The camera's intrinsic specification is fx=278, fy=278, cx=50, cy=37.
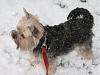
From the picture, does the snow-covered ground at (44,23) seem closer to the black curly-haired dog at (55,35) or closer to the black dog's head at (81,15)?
the black curly-haired dog at (55,35)

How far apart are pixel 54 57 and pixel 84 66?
88 centimetres

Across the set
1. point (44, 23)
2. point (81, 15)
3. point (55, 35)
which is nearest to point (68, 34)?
point (55, 35)

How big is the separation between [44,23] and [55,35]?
1755 mm

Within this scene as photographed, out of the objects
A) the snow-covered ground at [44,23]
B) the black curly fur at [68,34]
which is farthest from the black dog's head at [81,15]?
the snow-covered ground at [44,23]

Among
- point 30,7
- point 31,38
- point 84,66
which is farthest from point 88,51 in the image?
point 30,7

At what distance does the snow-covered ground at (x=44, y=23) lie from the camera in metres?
5.55

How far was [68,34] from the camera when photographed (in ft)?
16.3

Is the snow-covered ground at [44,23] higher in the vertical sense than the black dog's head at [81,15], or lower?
lower

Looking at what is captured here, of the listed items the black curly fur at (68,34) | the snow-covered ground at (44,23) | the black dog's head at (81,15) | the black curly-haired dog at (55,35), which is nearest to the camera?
the black curly-haired dog at (55,35)

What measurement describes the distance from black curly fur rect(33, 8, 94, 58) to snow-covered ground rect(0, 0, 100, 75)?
669 mm

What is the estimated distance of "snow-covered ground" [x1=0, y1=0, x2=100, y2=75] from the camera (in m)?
5.55

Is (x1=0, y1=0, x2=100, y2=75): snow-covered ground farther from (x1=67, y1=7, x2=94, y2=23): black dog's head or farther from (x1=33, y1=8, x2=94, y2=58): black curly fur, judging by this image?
(x1=67, y1=7, x2=94, y2=23): black dog's head

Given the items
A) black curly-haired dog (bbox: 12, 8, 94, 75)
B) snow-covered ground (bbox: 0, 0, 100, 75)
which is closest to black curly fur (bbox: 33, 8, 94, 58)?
black curly-haired dog (bbox: 12, 8, 94, 75)

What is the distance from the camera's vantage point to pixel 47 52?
16.0 ft
